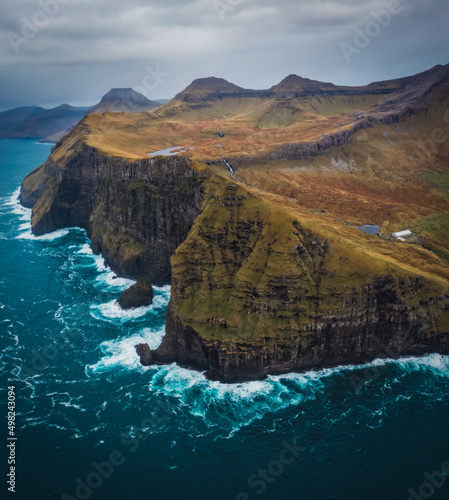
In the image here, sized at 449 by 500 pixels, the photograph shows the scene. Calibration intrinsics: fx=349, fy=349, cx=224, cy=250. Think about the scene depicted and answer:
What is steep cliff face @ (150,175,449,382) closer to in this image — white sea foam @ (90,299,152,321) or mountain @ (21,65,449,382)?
mountain @ (21,65,449,382)

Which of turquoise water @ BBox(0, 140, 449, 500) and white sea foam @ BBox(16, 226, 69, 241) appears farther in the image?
white sea foam @ BBox(16, 226, 69, 241)

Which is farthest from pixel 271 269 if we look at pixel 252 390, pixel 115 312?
pixel 115 312

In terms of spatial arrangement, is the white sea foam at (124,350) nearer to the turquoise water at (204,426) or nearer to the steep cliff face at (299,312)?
the turquoise water at (204,426)

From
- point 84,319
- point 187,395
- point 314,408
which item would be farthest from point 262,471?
point 84,319

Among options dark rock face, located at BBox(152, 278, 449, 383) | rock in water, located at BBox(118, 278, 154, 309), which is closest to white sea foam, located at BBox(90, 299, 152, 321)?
rock in water, located at BBox(118, 278, 154, 309)

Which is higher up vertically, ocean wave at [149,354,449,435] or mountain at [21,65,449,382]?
mountain at [21,65,449,382]

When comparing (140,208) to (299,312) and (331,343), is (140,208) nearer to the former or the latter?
(299,312)

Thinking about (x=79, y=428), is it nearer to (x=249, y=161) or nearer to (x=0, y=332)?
(x=0, y=332)
